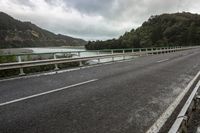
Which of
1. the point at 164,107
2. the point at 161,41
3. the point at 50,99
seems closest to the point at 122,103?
the point at 164,107

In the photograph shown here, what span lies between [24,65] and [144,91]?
716 centimetres

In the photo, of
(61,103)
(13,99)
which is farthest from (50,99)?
(13,99)

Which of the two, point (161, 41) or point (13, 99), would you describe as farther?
point (161, 41)

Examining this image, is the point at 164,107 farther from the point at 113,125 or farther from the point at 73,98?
the point at 73,98

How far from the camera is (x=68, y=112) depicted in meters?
4.92

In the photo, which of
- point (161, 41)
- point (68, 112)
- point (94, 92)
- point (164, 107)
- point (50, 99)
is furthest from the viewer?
point (161, 41)

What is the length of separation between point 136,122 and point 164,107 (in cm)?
137

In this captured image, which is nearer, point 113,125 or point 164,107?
point 113,125

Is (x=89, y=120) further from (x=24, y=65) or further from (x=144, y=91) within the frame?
(x=24, y=65)

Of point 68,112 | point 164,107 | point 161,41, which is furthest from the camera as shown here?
point 161,41

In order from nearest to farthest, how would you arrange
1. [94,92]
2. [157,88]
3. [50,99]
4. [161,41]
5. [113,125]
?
[113,125]
[50,99]
[94,92]
[157,88]
[161,41]

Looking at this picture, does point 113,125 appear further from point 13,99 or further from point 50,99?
point 13,99

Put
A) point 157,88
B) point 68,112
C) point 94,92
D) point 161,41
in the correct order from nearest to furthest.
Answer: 1. point 68,112
2. point 94,92
3. point 157,88
4. point 161,41

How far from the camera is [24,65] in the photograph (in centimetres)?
1127
